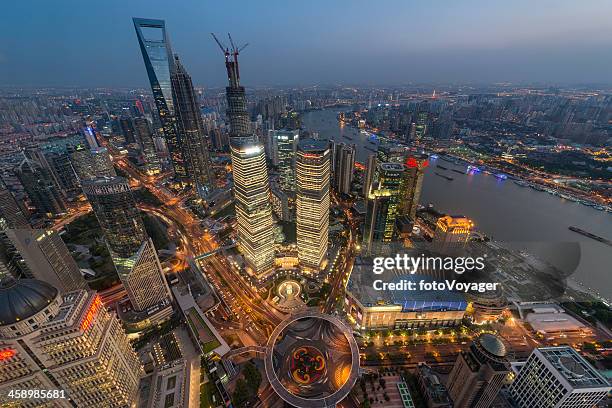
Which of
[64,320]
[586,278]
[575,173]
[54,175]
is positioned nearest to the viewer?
[64,320]

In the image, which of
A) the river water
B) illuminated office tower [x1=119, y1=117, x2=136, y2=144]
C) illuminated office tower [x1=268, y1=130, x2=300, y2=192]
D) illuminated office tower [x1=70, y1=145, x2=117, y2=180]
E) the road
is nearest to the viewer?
the road

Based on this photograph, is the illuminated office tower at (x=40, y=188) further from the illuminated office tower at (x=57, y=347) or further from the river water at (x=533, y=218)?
the river water at (x=533, y=218)

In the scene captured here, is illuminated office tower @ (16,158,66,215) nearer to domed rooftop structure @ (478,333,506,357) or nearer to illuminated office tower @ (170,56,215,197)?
illuminated office tower @ (170,56,215,197)

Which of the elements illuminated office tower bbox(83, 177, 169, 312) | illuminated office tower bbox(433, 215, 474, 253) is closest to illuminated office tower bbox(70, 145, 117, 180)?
illuminated office tower bbox(83, 177, 169, 312)

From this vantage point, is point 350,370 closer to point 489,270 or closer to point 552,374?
point 552,374

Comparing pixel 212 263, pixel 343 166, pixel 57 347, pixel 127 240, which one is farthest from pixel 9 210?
pixel 343 166

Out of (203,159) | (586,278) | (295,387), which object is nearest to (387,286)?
(295,387)
